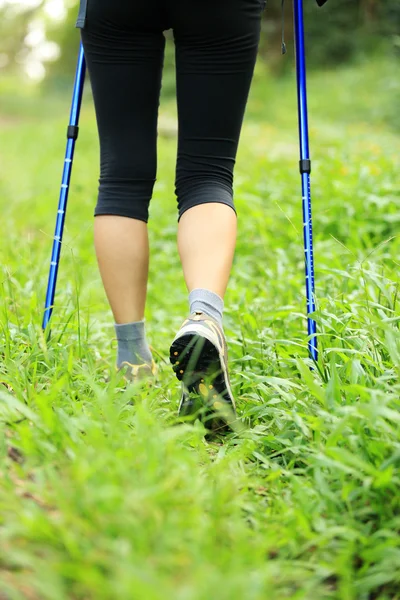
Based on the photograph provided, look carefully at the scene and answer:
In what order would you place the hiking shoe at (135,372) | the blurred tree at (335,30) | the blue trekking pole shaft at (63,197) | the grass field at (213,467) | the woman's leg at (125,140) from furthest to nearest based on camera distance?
the blurred tree at (335,30)
the blue trekking pole shaft at (63,197)
the hiking shoe at (135,372)
the woman's leg at (125,140)
the grass field at (213,467)

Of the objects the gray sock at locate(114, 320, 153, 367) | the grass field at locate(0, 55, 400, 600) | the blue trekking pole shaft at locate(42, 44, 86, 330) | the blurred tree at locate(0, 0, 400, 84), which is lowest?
the grass field at locate(0, 55, 400, 600)

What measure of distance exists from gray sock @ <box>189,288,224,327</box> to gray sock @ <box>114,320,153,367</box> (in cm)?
32

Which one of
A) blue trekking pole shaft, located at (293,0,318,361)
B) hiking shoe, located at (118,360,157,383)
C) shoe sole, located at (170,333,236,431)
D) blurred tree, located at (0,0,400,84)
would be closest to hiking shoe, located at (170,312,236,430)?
shoe sole, located at (170,333,236,431)

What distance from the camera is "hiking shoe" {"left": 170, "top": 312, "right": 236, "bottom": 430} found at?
61.8 inches

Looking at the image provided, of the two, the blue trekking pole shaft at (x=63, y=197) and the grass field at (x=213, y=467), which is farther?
the blue trekking pole shaft at (x=63, y=197)

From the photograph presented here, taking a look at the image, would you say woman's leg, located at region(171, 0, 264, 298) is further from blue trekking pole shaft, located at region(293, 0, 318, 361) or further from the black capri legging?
blue trekking pole shaft, located at region(293, 0, 318, 361)

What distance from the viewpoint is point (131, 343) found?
199 cm

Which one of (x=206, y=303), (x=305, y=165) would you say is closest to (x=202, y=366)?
(x=206, y=303)

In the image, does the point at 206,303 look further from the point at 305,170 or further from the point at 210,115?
the point at 305,170

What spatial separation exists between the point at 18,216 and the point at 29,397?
Result: 3.69m

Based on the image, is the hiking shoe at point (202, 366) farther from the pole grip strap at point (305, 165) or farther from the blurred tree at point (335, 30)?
the blurred tree at point (335, 30)

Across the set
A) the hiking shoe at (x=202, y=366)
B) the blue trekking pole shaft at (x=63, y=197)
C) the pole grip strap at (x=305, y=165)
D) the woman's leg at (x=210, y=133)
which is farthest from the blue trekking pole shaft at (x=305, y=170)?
the blue trekking pole shaft at (x=63, y=197)

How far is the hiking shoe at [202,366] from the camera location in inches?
61.8

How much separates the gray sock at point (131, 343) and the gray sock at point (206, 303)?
12.6 inches
